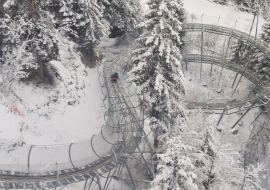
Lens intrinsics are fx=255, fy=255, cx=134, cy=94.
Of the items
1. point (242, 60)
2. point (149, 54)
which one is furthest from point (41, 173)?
point (242, 60)

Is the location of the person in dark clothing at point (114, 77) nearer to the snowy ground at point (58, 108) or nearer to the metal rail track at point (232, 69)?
the snowy ground at point (58, 108)

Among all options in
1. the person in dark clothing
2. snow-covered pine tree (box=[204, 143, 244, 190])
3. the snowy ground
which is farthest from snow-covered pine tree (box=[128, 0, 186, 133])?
the snowy ground

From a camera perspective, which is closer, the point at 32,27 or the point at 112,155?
the point at 112,155

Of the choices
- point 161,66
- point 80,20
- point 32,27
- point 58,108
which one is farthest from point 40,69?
point 161,66

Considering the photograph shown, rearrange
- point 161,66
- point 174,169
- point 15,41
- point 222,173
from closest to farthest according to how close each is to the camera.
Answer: point 174,169, point 222,173, point 161,66, point 15,41

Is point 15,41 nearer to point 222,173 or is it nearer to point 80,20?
point 80,20

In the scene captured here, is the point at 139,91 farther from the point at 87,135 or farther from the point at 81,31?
the point at 81,31

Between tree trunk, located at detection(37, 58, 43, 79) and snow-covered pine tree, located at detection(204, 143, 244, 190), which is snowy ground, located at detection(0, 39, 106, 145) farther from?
snow-covered pine tree, located at detection(204, 143, 244, 190)
